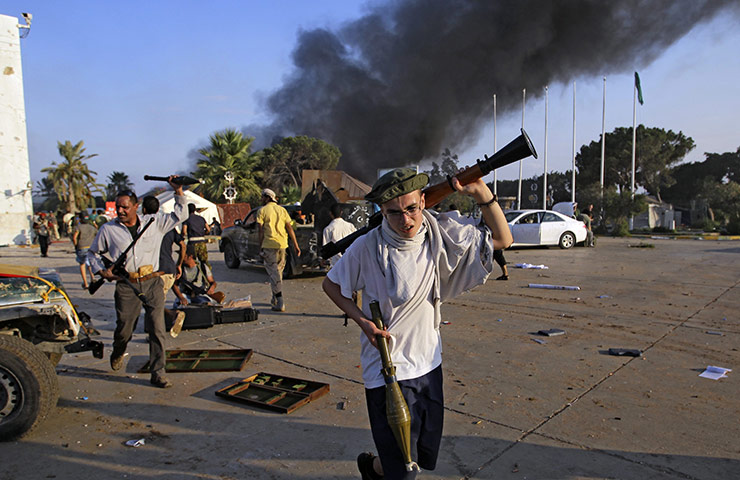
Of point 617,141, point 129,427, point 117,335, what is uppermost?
point 617,141

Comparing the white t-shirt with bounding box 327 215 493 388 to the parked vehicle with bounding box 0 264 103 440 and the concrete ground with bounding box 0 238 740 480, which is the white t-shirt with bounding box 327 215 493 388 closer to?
the concrete ground with bounding box 0 238 740 480

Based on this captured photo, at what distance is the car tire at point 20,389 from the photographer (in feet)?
11.4

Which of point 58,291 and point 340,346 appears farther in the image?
point 340,346

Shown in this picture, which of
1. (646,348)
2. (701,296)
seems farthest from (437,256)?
(701,296)

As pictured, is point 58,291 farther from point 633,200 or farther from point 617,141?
point 617,141

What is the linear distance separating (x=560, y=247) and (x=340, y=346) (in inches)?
560

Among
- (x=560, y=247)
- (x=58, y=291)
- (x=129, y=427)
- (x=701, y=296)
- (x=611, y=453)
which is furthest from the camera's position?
(x=560, y=247)

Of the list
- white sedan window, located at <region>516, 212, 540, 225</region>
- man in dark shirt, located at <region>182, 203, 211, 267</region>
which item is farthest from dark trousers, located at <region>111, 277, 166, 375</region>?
white sedan window, located at <region>516, 212, 540, 225</region>

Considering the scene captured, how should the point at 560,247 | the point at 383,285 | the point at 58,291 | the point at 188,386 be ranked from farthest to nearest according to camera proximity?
the point at 560,247
the point at 188,386
the point at 58,291
the point at 383,285

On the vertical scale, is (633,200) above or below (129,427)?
above

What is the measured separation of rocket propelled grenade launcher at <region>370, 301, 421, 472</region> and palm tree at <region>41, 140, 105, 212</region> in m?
46.7

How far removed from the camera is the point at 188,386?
4.58 meters

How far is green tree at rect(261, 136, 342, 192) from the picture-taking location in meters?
53.3

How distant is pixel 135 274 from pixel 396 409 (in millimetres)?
3375
